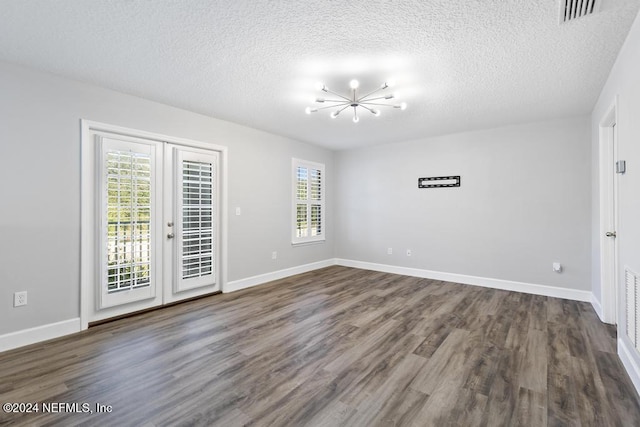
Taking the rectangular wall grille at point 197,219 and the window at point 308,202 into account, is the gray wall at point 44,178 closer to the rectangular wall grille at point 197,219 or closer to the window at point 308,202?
the rectangular wall grille at point 197,219

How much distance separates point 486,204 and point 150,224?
4782mm

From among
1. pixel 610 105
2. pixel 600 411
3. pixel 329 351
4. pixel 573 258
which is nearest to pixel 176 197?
pixel 329 351

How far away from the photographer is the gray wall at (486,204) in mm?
4051

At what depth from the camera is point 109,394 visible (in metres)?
1.94

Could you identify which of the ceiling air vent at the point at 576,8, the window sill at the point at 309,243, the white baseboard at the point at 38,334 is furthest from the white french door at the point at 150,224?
the ceiling air vent at the point at 576,8

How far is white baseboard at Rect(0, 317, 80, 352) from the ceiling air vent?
4713 millimetres

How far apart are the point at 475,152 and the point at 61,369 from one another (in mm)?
5556

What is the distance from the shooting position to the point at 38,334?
8.94ft

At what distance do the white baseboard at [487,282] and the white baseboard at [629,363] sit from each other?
185 centimetres

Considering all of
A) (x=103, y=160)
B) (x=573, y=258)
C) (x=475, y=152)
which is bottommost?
(x=573, y=258)

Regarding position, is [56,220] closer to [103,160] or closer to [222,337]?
[103,160]

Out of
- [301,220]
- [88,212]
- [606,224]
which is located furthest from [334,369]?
[301,220]

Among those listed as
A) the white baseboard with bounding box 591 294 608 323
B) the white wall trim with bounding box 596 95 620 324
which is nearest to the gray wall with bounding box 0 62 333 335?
the white wall trim with bounding box 596 95 620 324

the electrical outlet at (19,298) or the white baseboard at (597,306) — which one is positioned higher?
the electrical outlet at (19,298)
